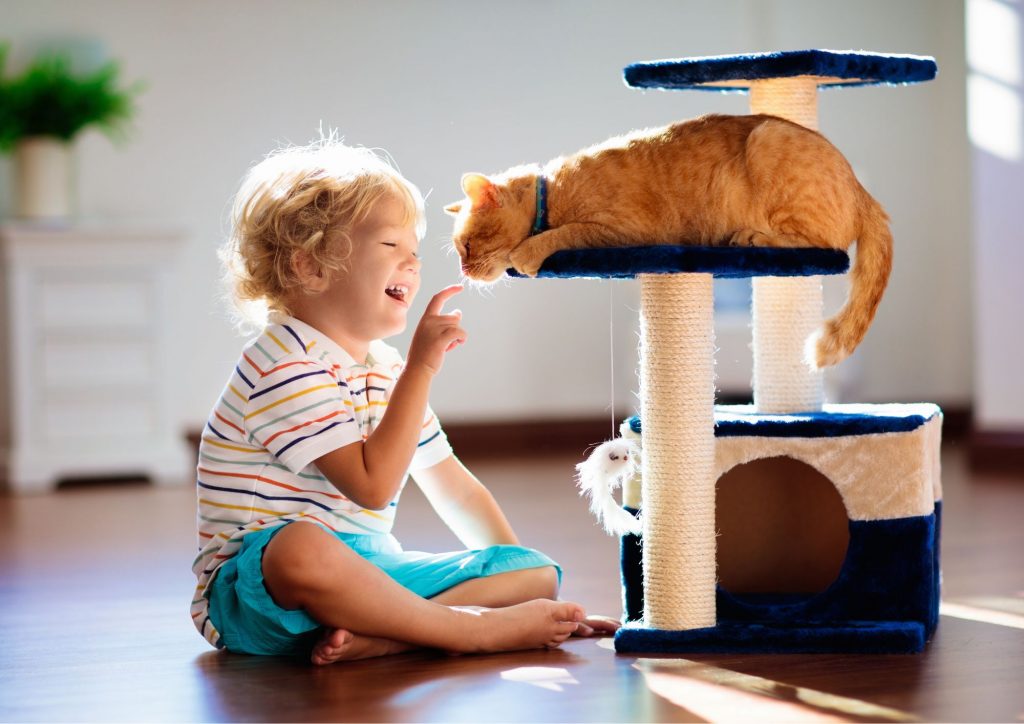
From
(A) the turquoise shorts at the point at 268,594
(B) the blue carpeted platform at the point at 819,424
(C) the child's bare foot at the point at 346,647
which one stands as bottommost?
(C) the child's bare foot at the point at 346,647

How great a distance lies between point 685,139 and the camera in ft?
5.50

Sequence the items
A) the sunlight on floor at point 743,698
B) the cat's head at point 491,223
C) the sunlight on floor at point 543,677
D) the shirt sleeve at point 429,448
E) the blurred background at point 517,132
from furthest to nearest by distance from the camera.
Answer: the blurred background at point 517,132
the shirt sleeve at point 429,448
the cat's head at point 491,223
the sunlight on floor at point 543,677
the sunlight on floor at point 743,698

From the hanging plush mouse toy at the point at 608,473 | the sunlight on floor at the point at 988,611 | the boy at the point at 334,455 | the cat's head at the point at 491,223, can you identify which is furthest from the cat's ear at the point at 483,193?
the sunlight on floor at the point at 988,611

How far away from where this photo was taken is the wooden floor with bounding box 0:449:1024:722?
1.40 m

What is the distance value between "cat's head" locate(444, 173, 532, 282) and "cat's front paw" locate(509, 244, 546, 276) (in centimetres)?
2

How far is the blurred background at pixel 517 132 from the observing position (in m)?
4.19

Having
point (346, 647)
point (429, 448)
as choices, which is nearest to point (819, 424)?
point (429, 448)

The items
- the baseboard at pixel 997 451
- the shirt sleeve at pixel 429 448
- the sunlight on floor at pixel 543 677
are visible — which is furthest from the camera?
the baseboard at pixel 997 451

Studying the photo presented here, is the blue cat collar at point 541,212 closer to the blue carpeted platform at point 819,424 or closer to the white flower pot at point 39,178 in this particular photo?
the blue carpeted platform at point 819,424

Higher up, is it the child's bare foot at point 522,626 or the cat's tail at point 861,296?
the cat's tail at point 861,296

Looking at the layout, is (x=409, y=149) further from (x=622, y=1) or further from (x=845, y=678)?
(x=845, y=678)

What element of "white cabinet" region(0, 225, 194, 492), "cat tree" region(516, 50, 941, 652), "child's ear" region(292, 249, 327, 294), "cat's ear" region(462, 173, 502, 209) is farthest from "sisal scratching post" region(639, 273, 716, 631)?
"white cabinet" region(0, 225, 194, 492)

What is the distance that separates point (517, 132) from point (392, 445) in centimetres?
309

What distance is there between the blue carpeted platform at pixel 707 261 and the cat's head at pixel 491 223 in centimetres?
13
